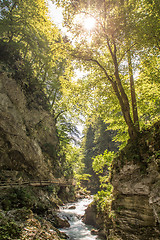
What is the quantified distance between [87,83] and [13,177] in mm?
10305

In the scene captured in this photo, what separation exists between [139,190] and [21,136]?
11.6m

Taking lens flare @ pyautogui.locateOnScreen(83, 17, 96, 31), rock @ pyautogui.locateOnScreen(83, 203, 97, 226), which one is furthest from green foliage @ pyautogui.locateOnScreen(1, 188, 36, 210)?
lens flare @ pyautogui.locateOnScreen(83, 17, 96, 31)

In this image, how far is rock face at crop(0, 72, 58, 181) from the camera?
12.6 metres

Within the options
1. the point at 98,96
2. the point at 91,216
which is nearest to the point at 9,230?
the point at 98,96

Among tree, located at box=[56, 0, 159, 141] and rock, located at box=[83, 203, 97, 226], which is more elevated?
tree, located at box=[56, 0, 159, 141]

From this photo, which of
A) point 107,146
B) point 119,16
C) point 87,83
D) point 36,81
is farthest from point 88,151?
point 119,16

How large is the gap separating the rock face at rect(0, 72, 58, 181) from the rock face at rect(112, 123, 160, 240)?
9.49m

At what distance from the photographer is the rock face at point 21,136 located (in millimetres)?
12609

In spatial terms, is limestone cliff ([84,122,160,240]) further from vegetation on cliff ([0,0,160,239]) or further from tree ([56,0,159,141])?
tree ([56,0,159,141])

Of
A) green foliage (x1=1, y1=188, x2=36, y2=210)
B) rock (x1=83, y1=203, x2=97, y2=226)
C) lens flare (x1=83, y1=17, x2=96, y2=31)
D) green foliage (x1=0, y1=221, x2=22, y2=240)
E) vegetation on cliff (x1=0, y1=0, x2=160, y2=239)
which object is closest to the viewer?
green foliage (x1=0, y1=221, x2=22, y2=240)

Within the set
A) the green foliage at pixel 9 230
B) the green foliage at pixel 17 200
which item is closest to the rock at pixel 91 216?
the green foliage at pixel 17 200

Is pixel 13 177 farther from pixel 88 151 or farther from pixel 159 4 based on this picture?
pixel 88 151

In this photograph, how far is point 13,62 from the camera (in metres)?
17.2

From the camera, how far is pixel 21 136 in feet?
45.6
